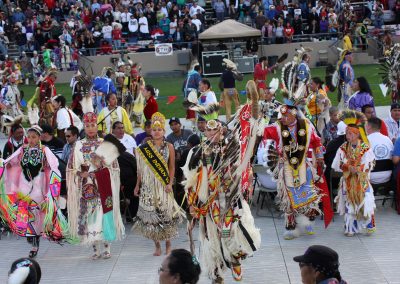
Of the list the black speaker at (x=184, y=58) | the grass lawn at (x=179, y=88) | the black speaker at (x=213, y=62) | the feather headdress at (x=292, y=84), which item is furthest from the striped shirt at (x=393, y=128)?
the black speaker at (x=184, y=58)

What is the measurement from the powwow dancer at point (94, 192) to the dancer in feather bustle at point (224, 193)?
4.22ft

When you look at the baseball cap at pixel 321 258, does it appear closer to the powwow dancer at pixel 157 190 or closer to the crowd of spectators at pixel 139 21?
the powwow dancer at pixel 157 190

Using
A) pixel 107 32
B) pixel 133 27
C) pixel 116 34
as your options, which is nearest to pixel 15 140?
pixel 116 34

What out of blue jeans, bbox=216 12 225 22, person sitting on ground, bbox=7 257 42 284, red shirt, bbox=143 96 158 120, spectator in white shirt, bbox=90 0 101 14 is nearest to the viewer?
person sitting on ground, bbox=7 257 42 284

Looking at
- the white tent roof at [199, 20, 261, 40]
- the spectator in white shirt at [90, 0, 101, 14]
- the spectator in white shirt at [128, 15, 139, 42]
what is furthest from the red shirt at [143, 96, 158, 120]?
the spectator in white shirt at [90, 0, 101, 14]

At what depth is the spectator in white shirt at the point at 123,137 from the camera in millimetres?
9875

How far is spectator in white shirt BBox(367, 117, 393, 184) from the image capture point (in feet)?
31.0

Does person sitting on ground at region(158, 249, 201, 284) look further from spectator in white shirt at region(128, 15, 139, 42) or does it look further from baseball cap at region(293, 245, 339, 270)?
spectator in white shirt at region(128, 15, 139, 42)

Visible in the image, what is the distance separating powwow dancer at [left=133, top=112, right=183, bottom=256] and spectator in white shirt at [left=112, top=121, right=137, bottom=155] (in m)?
1.53

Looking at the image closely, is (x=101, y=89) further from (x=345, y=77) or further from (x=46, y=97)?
(x=345, y=77)

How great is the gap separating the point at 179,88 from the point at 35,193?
15359mm

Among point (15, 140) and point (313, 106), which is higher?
point (15, 140)

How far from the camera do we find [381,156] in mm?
9484

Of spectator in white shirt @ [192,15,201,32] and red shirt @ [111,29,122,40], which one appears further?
spectator in white shirt @ [192,15,201,32]
